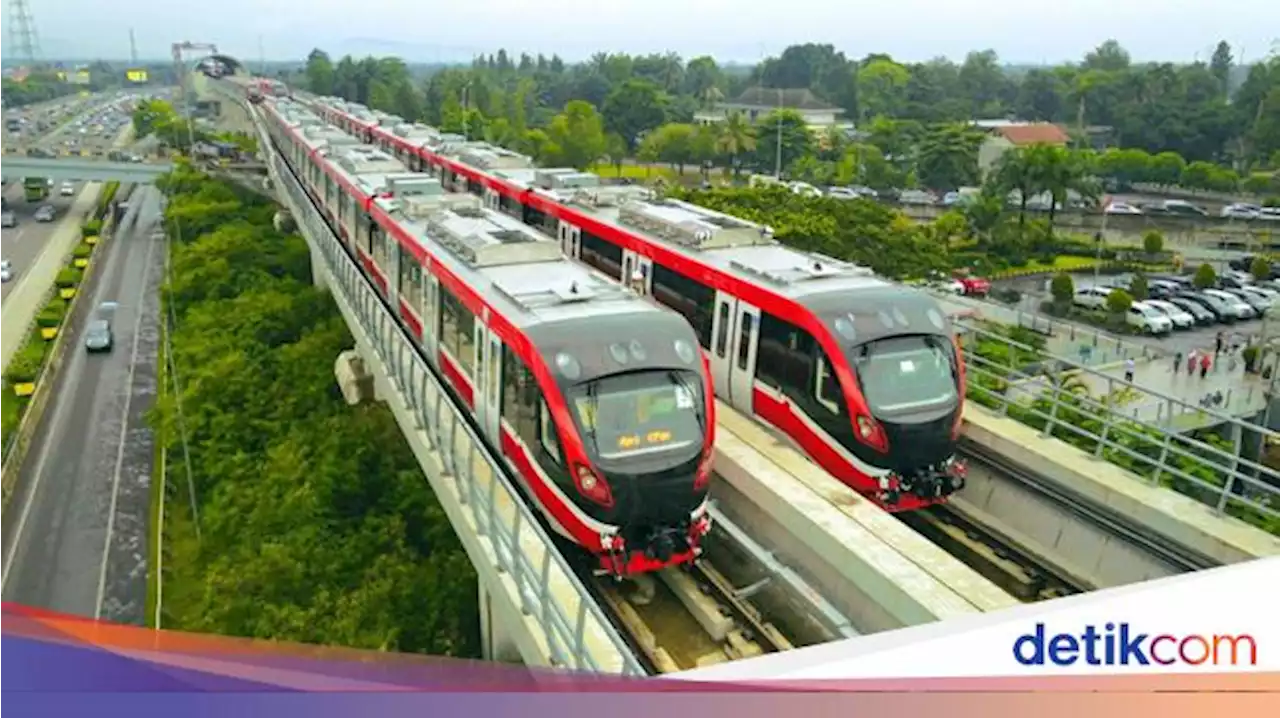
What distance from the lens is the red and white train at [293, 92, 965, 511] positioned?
521 inches

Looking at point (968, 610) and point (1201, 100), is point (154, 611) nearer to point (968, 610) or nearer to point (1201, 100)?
point (968, 610)

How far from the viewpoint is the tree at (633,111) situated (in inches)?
3802

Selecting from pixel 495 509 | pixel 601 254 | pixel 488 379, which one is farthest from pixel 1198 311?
pixel 495 509

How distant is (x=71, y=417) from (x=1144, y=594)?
36.7m

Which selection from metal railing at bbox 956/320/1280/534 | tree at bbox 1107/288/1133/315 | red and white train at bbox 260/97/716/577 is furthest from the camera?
tree at bbox 1107/288/1133/315

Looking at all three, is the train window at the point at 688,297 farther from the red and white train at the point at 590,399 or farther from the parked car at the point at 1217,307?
the parked car at the point at 1217,307

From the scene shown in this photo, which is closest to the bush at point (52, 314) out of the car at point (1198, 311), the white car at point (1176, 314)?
the white car at point (1176, 314)

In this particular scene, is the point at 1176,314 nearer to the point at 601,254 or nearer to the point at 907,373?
the point at 601,254

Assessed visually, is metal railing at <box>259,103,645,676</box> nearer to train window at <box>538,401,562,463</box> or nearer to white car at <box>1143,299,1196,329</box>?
train window at <box>538,401,562,463</box>

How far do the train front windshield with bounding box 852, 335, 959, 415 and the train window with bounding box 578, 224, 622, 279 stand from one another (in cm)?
764

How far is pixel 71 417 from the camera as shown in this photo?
113 feet

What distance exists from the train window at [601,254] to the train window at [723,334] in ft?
14.6

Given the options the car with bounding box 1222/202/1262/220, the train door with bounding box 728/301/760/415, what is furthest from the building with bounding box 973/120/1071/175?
the train door with bounding box 728/301/760/415

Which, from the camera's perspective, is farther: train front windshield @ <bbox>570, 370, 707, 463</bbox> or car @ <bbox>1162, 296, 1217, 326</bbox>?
car @ <bbox>1162, 296, 1217, 326</bbox>
